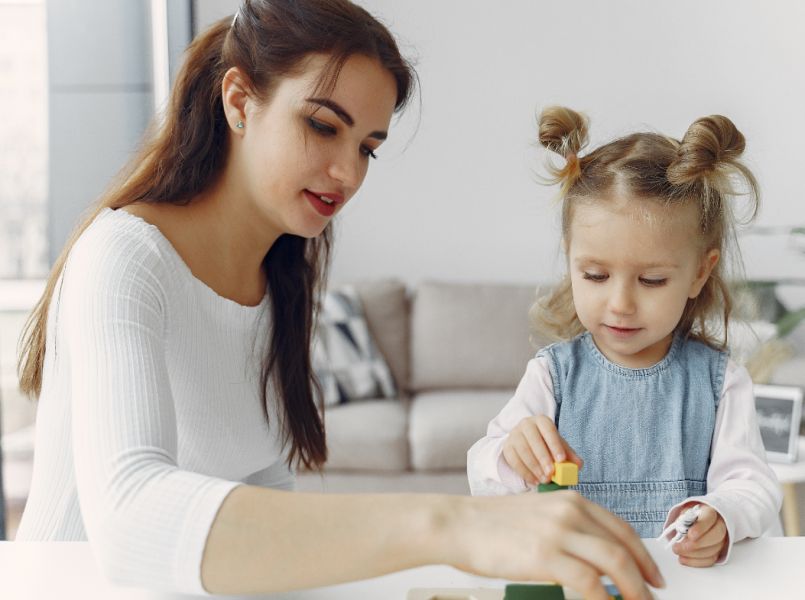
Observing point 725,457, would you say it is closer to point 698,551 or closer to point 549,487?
point 698,551

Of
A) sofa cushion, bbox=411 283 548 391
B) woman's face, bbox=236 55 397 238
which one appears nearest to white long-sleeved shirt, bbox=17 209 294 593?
woman's face, bbox=236 55 397 238

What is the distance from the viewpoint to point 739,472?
3.69 ft

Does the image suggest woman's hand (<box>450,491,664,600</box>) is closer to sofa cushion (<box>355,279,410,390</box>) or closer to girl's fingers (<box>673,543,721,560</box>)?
girl's fingers (<box>673,543,721,560</box>)

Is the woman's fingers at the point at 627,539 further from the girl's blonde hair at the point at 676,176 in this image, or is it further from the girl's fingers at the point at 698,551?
the girl's blonde hair at the point at 676,176

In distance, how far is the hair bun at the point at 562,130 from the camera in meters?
1.22

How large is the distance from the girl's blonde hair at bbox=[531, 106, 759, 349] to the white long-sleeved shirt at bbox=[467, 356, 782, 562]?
0.10m

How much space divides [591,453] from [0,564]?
2.45 ft

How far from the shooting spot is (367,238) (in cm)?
400

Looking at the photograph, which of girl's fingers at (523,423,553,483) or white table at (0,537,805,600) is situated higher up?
girl's fingers at (523,423,553,483)

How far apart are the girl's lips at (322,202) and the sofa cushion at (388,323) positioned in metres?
2.41

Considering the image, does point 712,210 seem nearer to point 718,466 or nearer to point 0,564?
point 718,466

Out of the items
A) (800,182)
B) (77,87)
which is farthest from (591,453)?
(800,182)

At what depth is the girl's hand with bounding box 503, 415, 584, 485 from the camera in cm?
92

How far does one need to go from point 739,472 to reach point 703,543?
0.29 m
